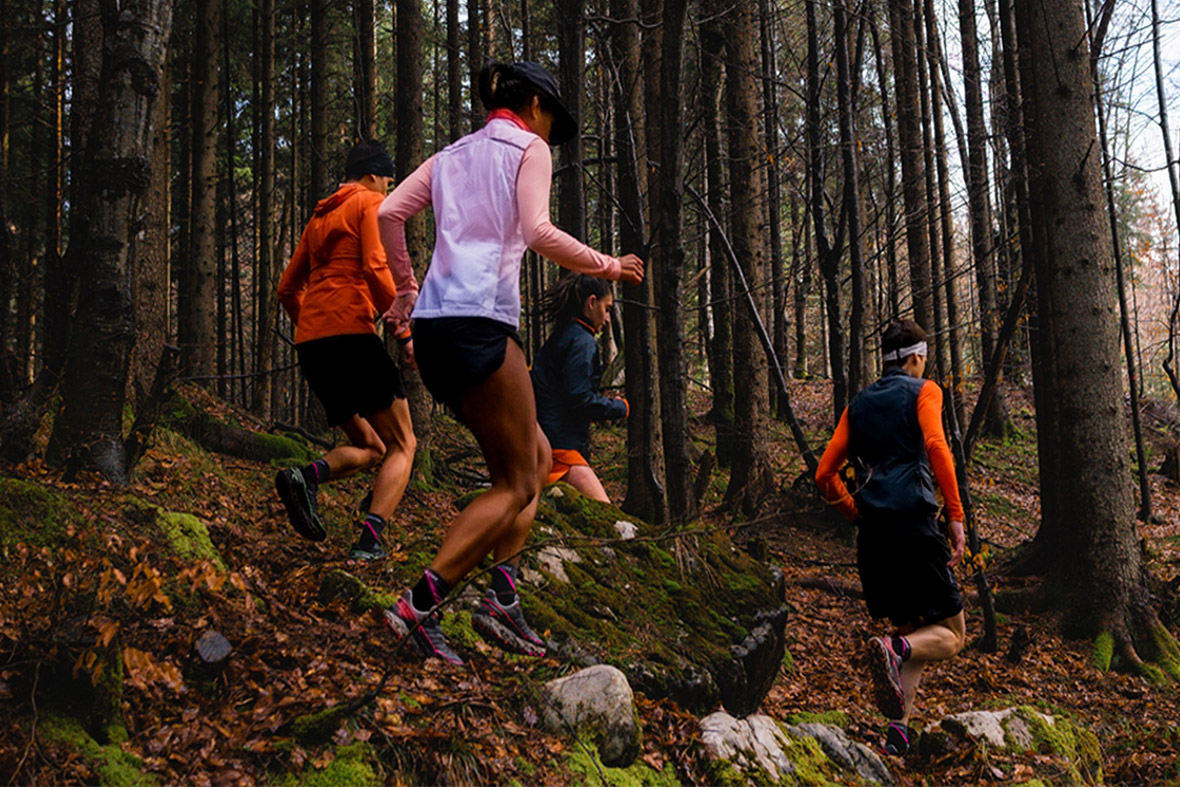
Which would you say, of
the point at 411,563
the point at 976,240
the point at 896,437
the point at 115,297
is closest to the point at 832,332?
the point at 896,437

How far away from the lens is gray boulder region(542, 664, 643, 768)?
125 inches

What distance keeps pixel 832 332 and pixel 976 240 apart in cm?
1128

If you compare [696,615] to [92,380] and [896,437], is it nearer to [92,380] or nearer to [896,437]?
[896,437]

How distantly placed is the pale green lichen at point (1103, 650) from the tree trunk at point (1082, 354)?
9 cm

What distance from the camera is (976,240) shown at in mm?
17562

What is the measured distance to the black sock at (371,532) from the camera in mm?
4215

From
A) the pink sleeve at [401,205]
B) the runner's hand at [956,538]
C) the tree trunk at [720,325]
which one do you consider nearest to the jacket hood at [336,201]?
the pink sleeve at [401,205]

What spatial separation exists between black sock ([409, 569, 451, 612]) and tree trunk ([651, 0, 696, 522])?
2710 millimetres

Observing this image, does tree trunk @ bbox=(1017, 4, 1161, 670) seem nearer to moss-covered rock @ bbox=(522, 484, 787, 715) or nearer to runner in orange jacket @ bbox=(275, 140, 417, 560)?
moss-covered rock @ bbox=(522, 484, 787, 715)

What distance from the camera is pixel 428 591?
321cm

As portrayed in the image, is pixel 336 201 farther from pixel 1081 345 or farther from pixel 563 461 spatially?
pixel 1081 345

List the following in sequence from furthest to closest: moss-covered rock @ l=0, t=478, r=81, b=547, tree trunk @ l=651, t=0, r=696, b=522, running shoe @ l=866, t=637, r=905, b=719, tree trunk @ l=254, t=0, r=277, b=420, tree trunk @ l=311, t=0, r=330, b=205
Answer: tree trunk @ l=254, t=0, r=277, b=420 → tree trunk @ l=311, t=0, r=330, b=205 → tree trunk @ l=651, t=0, r=696, b=522 → running shoe @ l=866, t=637, r=905, b=719 → moss-covered rock @ l=0, t=478, r=81, b=547

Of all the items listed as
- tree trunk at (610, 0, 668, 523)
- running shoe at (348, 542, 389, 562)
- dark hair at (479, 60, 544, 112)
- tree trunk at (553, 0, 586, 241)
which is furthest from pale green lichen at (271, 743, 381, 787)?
tree trunk at (553, 0, 586, 241)

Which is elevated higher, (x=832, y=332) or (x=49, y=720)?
(x=832, y=332)
